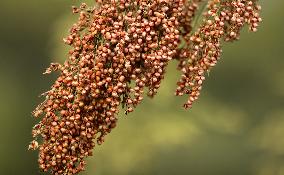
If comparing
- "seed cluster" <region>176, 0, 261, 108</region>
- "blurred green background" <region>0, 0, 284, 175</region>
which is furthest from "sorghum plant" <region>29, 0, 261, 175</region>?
"blurred green background" <region>0, 0, 284, 175</region>

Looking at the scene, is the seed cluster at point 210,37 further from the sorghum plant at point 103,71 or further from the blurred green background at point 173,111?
the blurred green background at point 173,111

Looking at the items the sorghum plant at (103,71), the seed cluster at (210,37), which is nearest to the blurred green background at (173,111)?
the seed cluster at (210,37)

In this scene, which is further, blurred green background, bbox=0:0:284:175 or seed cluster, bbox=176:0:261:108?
blurred green background, bbox=0:0:284:175

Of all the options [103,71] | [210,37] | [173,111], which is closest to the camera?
→ [103,71]

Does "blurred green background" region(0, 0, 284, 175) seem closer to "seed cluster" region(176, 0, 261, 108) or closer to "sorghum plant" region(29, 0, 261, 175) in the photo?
"seed cluster" region(176, 0, 261, 108)

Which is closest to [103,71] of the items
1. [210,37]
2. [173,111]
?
[210,37]

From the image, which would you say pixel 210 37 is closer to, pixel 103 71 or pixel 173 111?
pixel 103 71
